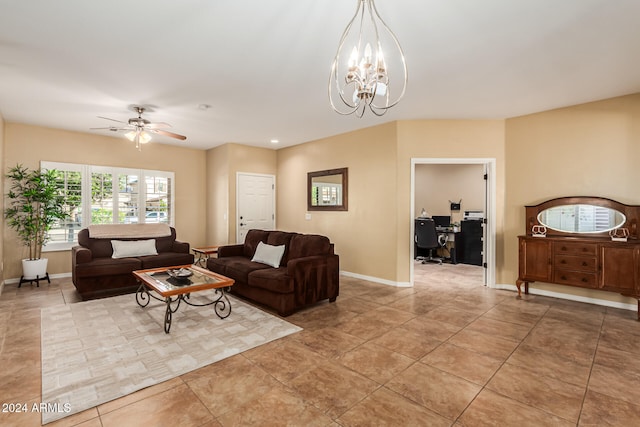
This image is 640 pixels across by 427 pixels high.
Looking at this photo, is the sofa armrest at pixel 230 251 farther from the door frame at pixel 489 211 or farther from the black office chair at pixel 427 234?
the black office chair at pixel 427 234

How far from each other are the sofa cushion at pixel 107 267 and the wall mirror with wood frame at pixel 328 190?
11.0 feet

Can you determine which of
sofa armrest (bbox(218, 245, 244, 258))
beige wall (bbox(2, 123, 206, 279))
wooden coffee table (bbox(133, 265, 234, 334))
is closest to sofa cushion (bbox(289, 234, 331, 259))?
wooden coffee table (bbox(133, 265, 234, 334))

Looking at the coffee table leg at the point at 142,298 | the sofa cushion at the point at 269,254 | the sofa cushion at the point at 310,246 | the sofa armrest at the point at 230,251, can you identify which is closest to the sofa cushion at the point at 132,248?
the coffee table leg at the point at 142,298

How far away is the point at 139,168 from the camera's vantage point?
6.22 m

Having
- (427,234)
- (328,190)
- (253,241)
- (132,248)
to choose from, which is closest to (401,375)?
(253,241)

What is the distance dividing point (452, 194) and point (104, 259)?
24.8 feet

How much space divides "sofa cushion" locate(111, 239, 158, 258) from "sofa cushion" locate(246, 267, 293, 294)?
229cm

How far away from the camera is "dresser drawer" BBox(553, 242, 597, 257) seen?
149 inches

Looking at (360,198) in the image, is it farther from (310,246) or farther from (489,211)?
(489,211)

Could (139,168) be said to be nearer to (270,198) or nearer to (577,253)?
(270,198)

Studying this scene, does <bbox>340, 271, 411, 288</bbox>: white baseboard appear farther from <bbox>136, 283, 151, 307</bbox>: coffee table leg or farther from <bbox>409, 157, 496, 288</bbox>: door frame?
<bbox>136, 283, 151, 307</bbox>: coffee table leg

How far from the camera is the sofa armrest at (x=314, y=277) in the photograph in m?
3.61

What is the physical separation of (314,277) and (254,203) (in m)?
3.48

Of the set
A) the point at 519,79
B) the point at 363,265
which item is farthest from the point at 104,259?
the point at 519,79
